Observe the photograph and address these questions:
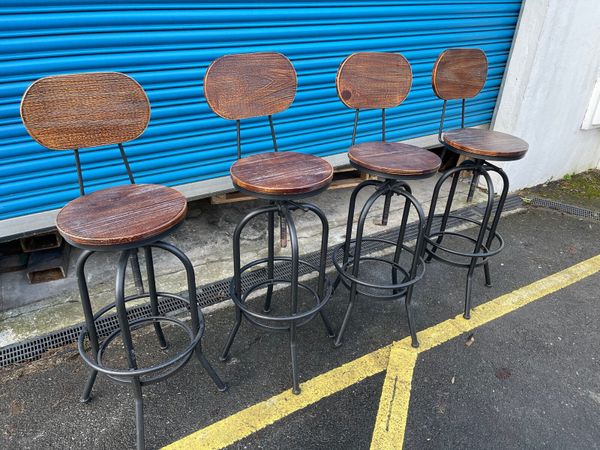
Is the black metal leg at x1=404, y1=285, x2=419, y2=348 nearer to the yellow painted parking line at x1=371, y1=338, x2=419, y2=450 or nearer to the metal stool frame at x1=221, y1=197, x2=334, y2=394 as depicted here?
the yellow painted parking line at x1=371, y1=338, x2=419, y2=450

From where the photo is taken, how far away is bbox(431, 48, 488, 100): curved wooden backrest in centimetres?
262

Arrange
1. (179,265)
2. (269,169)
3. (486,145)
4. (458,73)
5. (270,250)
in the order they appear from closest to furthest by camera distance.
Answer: (269,169)
(270,250)
(486,145)
(458,73)
(179,265)

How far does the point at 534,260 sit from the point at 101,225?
3356mm

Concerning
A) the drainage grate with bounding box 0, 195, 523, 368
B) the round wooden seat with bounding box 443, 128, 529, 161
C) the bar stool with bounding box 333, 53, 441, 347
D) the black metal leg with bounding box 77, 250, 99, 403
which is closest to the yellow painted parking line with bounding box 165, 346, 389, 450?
the bar stool with bounding box 333, 53, 441, 347

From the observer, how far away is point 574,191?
477 centimetres

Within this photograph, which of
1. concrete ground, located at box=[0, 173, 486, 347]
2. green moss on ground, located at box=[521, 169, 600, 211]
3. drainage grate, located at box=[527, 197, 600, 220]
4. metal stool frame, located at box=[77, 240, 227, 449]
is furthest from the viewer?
green moss on ground, located at box=[521, 169, 600, 211]

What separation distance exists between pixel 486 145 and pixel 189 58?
2017mm

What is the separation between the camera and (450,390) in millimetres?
2189

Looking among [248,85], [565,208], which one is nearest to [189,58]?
[248,85]

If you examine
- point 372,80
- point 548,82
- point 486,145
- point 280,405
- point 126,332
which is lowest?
point 280,405

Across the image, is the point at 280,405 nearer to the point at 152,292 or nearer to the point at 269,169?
the point at 152,292

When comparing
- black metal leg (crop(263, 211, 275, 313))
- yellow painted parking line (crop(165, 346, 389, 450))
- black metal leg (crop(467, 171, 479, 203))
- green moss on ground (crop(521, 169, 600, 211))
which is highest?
black metal leg (crop(467, 171, 479, 203))

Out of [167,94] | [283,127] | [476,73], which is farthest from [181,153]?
[476,73]

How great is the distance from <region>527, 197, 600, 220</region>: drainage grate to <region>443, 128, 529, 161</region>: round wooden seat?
215cm
